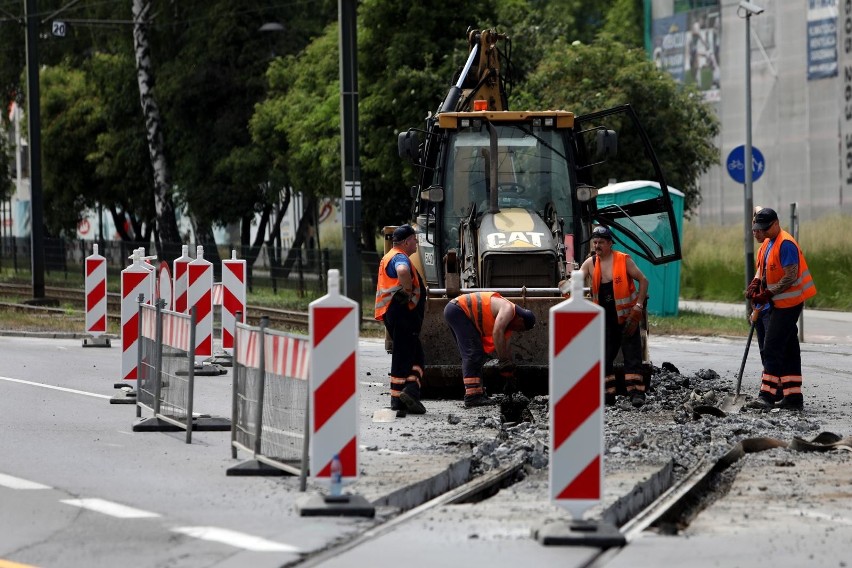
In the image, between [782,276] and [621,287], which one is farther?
[621,287]

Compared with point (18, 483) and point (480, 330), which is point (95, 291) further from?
point (18, 483)

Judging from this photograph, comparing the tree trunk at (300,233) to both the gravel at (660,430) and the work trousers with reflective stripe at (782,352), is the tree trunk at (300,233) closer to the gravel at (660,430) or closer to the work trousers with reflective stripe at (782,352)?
the gravel at (660,430)

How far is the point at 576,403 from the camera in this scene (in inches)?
317

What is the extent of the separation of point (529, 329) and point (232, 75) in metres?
29.1

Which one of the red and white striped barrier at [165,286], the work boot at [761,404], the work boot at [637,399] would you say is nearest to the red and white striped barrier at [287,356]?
the work boot at [637,399]

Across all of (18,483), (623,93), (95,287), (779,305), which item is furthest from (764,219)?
(623,93)

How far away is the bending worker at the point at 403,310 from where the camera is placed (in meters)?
14.0

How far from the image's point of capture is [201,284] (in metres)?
17.8

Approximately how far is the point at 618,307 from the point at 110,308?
19039mm

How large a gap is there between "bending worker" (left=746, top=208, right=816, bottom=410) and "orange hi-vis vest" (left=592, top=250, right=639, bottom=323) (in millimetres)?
1082

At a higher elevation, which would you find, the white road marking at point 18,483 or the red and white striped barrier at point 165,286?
the red and white striped barrier at point 165,286

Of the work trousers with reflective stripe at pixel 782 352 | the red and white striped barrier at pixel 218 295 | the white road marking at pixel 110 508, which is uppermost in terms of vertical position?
the red and white striped barrier at pixel 218 295

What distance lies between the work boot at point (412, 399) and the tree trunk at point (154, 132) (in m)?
28.2

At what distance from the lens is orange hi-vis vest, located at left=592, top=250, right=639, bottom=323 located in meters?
14.6
